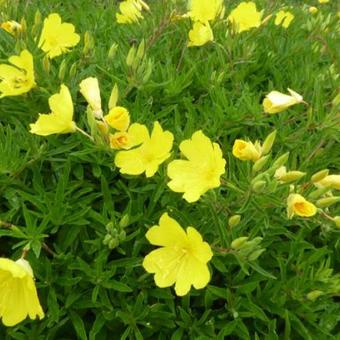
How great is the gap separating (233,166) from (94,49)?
825 mm

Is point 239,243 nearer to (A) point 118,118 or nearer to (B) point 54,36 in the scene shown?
(A) point 118,118

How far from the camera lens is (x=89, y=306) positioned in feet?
5.03

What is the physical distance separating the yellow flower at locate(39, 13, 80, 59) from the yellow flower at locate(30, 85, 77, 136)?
54cm

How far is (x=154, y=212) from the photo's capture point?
167 centimetres

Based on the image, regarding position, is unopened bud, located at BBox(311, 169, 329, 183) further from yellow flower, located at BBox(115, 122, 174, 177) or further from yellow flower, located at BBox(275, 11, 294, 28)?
yellow flower, located at BBox(275, 11, 294, 28)

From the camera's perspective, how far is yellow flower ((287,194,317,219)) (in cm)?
132

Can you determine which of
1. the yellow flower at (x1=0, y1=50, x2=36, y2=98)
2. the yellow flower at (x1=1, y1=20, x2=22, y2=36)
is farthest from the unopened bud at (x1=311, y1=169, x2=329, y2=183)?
the yellow flower at (x1=1, y1=20, x2=22, y2=36)

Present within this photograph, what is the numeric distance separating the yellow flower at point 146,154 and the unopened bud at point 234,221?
255 millimetres

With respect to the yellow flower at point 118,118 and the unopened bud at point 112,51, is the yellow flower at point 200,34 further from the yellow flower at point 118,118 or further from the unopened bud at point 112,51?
the yellow flower at point 118,118

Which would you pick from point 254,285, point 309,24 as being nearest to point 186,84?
point 254,285

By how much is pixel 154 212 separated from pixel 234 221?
0.33 metres

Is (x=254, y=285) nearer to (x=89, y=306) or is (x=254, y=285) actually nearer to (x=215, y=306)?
(x=215, y=306)

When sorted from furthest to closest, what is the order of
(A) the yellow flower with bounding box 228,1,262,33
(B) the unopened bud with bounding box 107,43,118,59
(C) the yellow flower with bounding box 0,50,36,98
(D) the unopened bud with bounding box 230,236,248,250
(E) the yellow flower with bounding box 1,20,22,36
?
(A) the yellow flower with bounding box 228,1,262,33 < (B) the unopened bud with bounding box 107,43,118,59 < (E) the yellow flower with bounding box 1,20,22,36 < (C) the yellow flower with bounding box 0,50,36,98 < (D) the unopened bud with bounding box 230,236,248,250

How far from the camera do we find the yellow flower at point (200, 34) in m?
2.21
